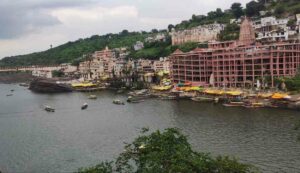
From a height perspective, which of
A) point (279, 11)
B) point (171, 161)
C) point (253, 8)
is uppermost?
point (253, 8)

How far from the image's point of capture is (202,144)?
3266 cm

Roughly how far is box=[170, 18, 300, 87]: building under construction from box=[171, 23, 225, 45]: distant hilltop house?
876 inches

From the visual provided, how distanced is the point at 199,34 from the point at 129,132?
61376 mm

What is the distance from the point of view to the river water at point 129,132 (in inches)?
1183

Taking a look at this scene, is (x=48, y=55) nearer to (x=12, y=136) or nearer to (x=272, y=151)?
(x=12, y=136)

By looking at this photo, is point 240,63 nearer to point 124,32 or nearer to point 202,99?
point 202,99

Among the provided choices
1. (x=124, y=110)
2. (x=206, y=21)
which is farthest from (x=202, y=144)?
(x=206, y=21)

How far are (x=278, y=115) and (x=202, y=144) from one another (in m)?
12.9

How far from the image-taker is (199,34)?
97.6 m

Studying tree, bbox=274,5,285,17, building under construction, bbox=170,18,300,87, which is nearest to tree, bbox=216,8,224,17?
tree, bbox=274,5,285,17

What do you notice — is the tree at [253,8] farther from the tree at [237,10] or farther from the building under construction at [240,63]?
the building under construction at [240,63]

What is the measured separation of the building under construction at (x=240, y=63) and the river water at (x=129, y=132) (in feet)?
27.7

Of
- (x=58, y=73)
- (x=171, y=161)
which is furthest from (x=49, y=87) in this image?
(x=171, y=161)

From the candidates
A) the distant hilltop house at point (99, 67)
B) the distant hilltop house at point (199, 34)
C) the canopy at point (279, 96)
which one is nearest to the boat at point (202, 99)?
the canopy at point (279, 96)
